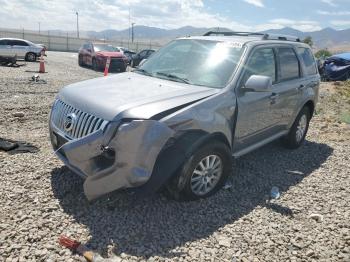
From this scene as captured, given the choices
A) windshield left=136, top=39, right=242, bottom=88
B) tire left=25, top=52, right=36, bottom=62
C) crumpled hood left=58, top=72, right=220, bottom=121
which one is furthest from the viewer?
tire left=25, top=52, right=36, bottom=62

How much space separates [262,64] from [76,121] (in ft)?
8.64

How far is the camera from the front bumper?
333cm

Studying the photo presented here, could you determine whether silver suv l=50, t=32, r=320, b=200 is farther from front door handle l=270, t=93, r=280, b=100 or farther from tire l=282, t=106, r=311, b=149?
tire l=282, t=106, r=311, b=149

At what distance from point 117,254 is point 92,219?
598 millimetres

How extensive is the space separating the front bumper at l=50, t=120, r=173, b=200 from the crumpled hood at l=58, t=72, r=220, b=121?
0.16m

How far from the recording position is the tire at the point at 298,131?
615 cm

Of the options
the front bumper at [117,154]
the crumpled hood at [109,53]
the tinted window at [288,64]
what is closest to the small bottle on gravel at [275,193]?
the tinted window at [288,64]

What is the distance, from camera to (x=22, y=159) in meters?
4.95

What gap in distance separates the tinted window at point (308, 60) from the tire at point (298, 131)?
0.66m

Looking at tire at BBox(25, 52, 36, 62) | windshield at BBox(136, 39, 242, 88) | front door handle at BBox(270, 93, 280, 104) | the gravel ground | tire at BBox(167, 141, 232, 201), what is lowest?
the gravel ground

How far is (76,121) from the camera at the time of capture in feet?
12.4

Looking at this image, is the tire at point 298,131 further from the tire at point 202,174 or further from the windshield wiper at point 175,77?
the windshield wiper at point 175,77

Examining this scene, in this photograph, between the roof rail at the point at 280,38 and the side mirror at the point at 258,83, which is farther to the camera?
the roof rail at the point at 280,38

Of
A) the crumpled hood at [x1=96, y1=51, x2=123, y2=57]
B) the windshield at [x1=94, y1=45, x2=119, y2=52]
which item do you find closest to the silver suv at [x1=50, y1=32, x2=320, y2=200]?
the crumpled hood at [x1=96, y1=51, x2=123, y2=57]
